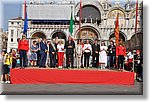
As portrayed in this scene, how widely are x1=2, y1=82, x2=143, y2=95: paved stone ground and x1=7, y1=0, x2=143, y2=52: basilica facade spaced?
18.5 meters

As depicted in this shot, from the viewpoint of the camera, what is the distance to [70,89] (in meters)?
7.90

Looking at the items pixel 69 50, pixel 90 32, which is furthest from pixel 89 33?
pixel 69 50

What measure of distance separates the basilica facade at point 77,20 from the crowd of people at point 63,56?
16.4m

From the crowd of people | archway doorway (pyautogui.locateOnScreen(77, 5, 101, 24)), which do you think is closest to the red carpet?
the crowd of people

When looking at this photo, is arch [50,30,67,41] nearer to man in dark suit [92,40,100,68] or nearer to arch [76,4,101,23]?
arch [76,4,101,23]

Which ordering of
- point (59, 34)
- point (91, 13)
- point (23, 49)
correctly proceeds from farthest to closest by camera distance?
point (91, 13) → point (59, 34) → point (23, 49)

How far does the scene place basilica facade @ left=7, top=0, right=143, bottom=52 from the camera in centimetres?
2797

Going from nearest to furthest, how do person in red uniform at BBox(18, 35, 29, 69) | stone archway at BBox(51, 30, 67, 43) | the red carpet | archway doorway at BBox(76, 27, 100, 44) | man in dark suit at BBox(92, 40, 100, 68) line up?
the red carpet, person in red uniform at BBox(18, 35, 29, 69), man in dark suit at BBox(92, 40, 100, 68), stone archway at BBox(51, 30, 67, 43), archway doorway at BBox(76, 27, 100, 44)

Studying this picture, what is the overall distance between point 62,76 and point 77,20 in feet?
78.0

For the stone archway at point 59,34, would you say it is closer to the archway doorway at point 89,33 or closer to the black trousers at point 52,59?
the archway doorway at point 89,33

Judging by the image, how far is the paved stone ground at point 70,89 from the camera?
7.61m

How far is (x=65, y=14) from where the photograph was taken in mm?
28359

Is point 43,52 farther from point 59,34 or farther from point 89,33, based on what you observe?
point 89,33

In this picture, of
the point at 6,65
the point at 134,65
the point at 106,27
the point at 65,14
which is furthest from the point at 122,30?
the point at 6,65
